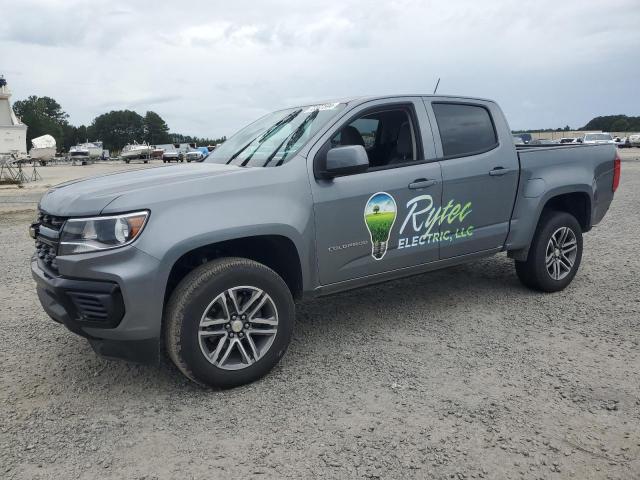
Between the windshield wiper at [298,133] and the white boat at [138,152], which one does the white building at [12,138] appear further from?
the windshield wiper at [298,133]

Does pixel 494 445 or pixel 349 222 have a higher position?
pixel 349 222

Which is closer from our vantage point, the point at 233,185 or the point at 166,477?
the point at 166,477

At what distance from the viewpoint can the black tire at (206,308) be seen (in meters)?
3.08

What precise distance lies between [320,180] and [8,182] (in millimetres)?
21875

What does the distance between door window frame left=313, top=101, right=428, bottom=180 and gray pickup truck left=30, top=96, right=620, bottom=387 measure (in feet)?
0.03

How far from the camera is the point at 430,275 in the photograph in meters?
5.97

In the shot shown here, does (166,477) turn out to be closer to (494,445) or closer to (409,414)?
(409,414)

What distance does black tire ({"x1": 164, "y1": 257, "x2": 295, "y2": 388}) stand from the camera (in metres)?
3.08

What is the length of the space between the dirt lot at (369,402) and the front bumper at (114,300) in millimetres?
431

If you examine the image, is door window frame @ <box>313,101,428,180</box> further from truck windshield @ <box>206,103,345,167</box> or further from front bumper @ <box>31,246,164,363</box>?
front bumper @ <box>31,246,164,363</box>

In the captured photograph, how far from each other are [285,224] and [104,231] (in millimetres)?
1084

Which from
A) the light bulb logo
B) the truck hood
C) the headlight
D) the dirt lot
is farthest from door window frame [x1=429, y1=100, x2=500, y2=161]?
the headlight

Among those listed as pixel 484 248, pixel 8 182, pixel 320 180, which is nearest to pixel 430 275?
pixel 484 248

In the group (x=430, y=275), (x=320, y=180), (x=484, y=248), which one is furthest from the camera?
(x=430, y=275)
